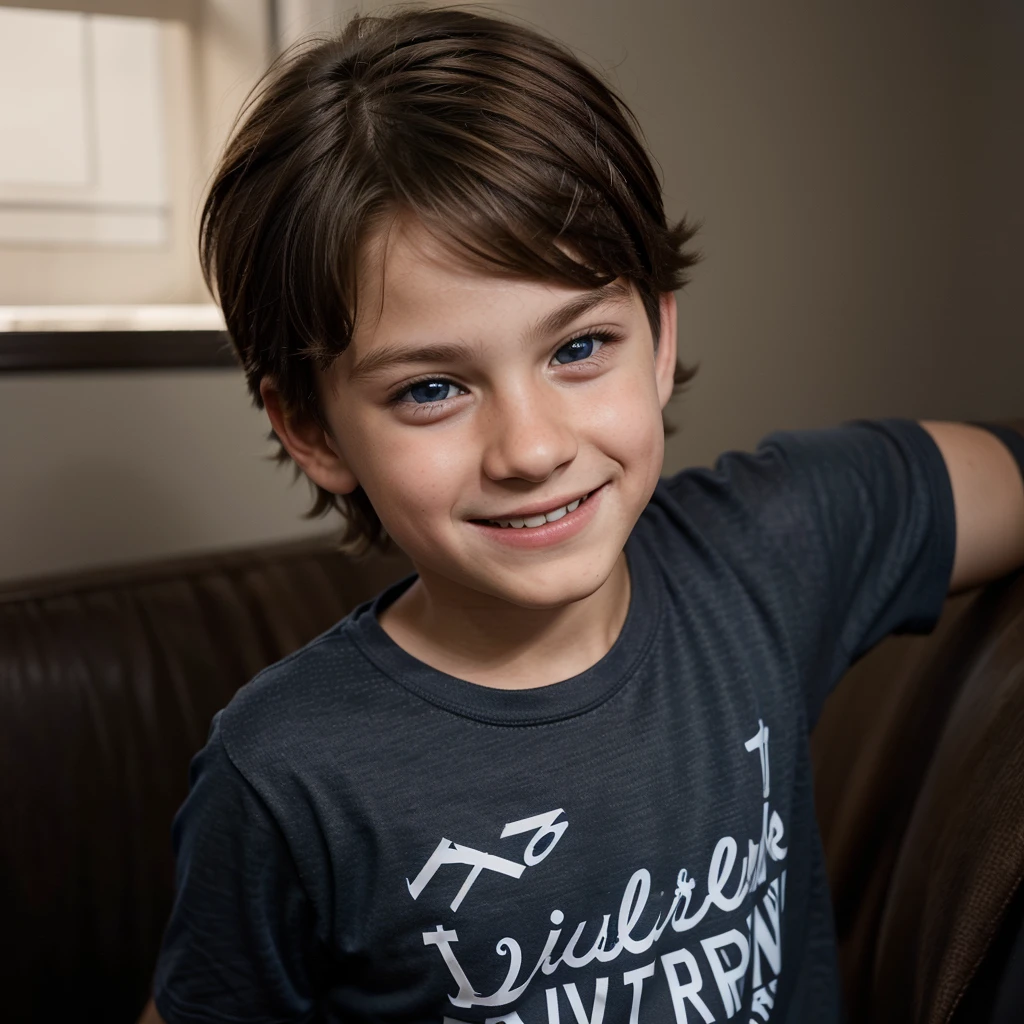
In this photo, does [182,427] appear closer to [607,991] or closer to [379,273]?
[379,273]

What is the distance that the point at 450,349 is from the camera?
0.78 m

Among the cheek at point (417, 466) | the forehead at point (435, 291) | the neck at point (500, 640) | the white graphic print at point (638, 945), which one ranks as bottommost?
the white graphic print at point (638, 945)

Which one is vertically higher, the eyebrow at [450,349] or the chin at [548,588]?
the eyebrow at [450,349]

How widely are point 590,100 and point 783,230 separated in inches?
58.5

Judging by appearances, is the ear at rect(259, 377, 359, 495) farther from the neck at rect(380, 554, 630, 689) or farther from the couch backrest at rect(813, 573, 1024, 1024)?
the couch backrest at rect(813, 573, 1024, 1024)

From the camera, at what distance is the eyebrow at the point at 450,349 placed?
30.8 inches

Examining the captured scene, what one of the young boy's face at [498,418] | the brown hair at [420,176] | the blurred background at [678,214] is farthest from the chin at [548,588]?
the blurred background at [678,214]

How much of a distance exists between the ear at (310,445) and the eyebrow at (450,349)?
12cm

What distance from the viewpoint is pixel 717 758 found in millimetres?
954

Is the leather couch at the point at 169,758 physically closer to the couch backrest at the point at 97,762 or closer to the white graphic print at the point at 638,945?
the couch backrest at the point at 97,762

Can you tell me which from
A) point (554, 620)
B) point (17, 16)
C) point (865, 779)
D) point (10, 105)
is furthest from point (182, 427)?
point (865, 779)

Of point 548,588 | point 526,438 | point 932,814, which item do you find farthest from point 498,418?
point 932,814

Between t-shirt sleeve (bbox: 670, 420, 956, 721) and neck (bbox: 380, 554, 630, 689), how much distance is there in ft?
0.59

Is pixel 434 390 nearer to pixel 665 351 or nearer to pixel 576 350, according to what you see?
pixel 576 350
